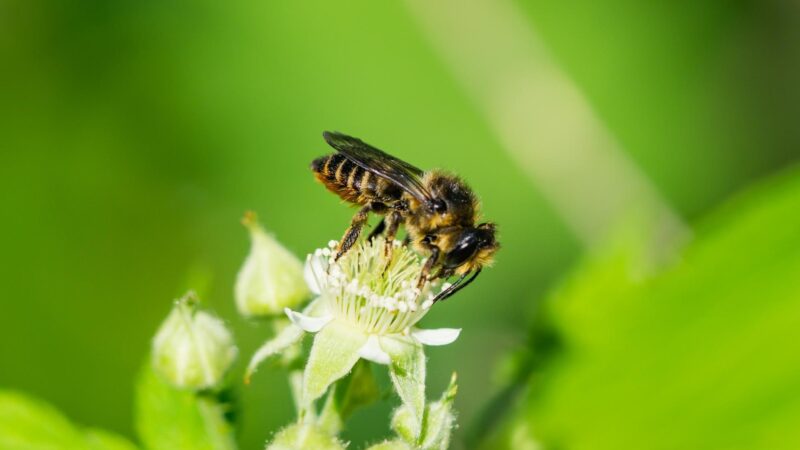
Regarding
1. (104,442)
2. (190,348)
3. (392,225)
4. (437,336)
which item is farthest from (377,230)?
(104,442)

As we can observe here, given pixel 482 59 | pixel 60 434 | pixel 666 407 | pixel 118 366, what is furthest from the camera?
pixel 482 59

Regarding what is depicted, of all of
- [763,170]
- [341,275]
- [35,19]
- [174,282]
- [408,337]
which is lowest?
[763,170]

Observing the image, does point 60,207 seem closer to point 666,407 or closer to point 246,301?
point 246,301

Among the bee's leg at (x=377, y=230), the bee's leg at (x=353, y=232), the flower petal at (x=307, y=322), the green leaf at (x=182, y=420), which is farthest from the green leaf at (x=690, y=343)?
the green leaf at (x=182, y=420)

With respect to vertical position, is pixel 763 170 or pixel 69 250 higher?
pixel 69 250

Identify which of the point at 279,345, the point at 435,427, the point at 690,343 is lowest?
the point at 690,343

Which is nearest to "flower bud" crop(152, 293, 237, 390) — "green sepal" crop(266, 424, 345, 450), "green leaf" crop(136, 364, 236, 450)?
"green leaf" crop(136, 364, 236, 450)

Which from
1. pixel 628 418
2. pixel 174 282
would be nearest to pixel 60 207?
pixel 174 282

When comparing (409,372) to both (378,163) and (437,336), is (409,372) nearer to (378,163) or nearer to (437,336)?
(437,336)
